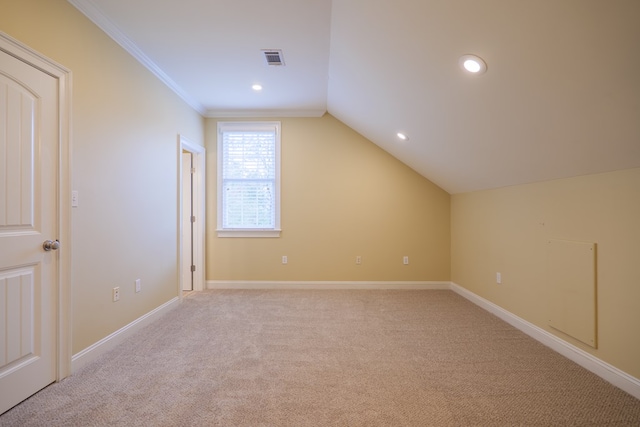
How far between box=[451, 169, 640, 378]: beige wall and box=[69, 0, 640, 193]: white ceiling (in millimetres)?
168

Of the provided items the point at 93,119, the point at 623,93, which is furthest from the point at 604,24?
the point at 93,119

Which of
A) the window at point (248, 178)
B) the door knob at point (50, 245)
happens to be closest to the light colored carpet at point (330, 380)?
the door knob at point (50, 245)

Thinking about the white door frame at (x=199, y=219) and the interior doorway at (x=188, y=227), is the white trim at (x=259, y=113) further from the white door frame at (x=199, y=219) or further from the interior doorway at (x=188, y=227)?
the interior doorway at (x=188, y=227)

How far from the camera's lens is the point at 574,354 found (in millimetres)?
2242

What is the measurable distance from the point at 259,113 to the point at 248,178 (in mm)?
970

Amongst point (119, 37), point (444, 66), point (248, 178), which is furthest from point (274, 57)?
point (248, 178)

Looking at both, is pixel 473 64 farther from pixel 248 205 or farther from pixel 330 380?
pixel 248 205

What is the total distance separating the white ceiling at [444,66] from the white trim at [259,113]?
614 mm

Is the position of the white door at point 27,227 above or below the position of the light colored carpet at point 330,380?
above

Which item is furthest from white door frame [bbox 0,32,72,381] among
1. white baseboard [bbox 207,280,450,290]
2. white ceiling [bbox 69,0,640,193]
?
white baseboard [bbox 207,280,450,290]

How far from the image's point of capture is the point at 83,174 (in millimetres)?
2182

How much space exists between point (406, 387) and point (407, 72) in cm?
235

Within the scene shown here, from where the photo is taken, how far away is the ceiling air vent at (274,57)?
274cm

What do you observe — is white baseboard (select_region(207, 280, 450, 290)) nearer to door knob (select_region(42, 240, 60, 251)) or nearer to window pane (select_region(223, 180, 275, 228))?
window pane (select_region(223, 180, 275, 228))
